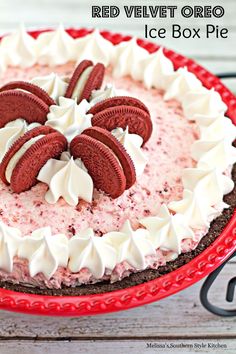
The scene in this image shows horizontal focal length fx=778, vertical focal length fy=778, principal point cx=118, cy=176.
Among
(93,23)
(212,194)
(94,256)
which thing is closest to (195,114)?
(212,194)

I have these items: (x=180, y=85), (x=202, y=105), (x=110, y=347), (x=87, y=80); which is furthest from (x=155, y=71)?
(x=110, y=347)

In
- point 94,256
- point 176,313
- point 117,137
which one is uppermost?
point 117,137

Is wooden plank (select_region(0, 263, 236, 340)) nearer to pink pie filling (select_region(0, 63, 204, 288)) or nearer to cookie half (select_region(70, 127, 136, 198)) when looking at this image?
pink pie filling (select_region(0, 63, 204, 288))

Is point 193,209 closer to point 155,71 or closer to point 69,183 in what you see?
point 69,183

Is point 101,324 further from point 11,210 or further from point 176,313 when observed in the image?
point 11,210

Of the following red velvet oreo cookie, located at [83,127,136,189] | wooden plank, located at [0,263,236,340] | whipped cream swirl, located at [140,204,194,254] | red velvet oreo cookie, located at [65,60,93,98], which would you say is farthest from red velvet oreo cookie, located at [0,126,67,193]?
wooden plank, located at [0,263,236,340]

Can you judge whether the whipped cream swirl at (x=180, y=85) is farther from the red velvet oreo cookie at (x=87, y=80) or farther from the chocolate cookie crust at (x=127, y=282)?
the chocolate cookie crust at (x=127, y=282)
